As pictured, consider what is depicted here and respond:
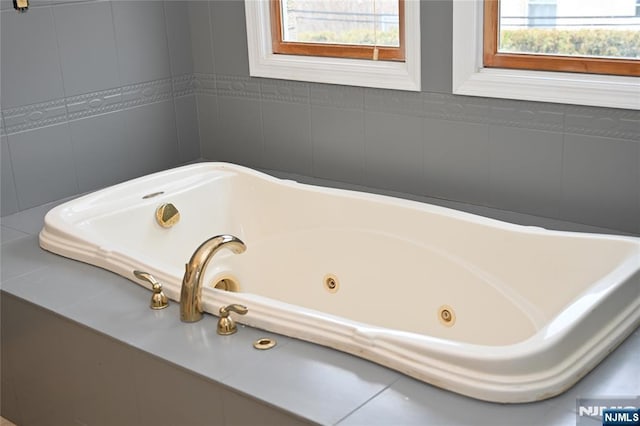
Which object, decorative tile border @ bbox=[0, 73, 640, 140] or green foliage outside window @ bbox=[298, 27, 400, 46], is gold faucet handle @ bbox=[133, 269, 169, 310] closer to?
decorative tile border @ bbox=[0, 73, 640, 140]

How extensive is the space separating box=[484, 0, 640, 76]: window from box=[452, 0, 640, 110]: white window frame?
0.03 metres

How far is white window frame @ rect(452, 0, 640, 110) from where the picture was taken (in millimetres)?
2598

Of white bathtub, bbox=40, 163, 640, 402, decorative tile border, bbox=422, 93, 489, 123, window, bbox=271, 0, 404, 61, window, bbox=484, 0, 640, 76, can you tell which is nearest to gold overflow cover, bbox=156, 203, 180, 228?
white bathtub, bbox=40, 163, 640, 402

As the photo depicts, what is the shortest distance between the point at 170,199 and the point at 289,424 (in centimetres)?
157

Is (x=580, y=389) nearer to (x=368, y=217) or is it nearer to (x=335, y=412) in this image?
(x=335, y=412)

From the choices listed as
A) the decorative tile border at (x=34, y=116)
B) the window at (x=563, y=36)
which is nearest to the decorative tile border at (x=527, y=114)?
the window at (x=563, y=36)

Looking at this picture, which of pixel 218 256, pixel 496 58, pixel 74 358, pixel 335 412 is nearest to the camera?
pixel 335 412

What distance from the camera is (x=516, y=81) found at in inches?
110

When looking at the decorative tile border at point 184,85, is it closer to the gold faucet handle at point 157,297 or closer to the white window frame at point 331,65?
the white window frame at point 331,65

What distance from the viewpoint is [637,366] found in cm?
198

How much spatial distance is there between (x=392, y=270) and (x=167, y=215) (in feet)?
2.98

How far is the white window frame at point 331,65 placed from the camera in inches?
119

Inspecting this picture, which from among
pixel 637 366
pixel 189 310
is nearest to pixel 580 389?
pixel 637 366

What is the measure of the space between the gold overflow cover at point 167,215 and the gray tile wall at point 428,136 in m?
0.61
